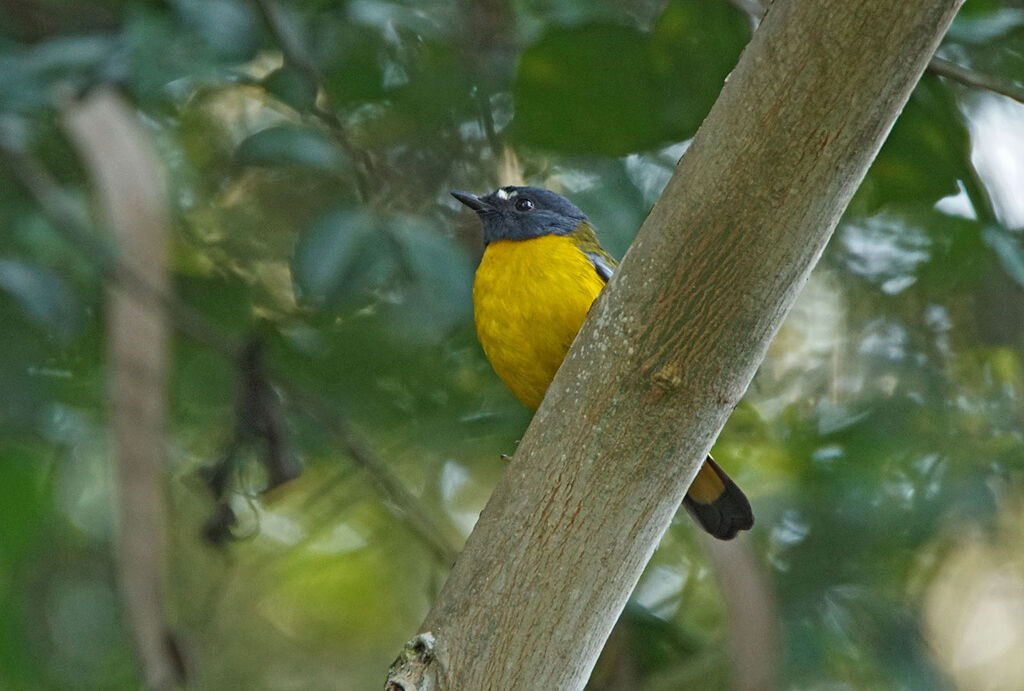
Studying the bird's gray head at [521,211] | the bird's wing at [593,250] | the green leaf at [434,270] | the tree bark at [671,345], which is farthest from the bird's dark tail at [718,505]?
the tree bark at [671,345]

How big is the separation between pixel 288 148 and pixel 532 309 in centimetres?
89

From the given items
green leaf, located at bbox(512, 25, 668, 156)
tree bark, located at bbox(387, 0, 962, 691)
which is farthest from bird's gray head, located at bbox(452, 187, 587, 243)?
tree bark, located at bbox(387, 0, 962, 691)

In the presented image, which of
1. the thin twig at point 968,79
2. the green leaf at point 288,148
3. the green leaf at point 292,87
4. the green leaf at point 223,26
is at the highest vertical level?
the thin twig at point 968,79

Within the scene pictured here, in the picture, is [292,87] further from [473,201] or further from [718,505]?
[718,505]

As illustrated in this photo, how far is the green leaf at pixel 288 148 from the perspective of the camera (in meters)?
3.34

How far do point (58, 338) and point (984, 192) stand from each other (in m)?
3.11

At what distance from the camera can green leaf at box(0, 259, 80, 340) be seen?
3348 mm

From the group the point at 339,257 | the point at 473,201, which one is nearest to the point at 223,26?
the point at 339,257

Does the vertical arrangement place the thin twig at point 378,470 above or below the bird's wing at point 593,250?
below

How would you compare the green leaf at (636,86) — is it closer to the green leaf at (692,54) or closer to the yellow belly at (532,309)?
the green leaf at (692,54)

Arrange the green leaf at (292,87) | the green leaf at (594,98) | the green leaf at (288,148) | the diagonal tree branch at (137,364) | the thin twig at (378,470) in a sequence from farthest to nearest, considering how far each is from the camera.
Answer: the thin twig at (378,470)
the green leaf at (292,87)
the green leaf at (288,148)
the green leaf at (594,98)
the diagonal tree branch at (137,364)

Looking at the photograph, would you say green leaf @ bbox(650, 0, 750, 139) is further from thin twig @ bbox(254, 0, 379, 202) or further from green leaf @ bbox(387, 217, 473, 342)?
thin twig @ bbox(254, 0, 379, 202)

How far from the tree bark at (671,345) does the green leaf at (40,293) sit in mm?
2029

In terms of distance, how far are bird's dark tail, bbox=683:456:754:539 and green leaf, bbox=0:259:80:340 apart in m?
1.99
